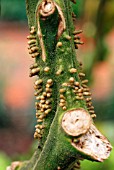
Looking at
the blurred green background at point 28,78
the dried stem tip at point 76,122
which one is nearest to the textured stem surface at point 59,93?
the dried stem tip at point 76,122

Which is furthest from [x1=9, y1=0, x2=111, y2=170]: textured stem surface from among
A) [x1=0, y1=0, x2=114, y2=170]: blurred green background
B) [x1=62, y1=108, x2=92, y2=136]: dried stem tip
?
[x1=0, y1=0, x2=114, y2=170]: blurred green background

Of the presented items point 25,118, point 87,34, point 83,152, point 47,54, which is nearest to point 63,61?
point 47,54

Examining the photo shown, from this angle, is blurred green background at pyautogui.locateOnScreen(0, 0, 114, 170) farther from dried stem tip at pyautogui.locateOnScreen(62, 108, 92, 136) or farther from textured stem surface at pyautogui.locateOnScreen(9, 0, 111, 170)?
dried stem tip at pyautogui.locateOnScreen(62, 108, 92, 136)

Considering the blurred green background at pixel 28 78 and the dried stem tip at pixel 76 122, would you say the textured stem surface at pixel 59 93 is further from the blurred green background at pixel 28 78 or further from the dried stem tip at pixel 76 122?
the blurred green background at pixel 28 78

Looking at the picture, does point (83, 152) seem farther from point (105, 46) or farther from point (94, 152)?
point (105, 46)

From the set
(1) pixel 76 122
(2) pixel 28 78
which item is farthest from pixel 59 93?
(2) pixel 28 78

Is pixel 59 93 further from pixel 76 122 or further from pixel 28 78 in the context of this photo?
pixel 28 78

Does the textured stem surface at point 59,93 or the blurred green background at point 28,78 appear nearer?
the textured stem surface at point 59,93
